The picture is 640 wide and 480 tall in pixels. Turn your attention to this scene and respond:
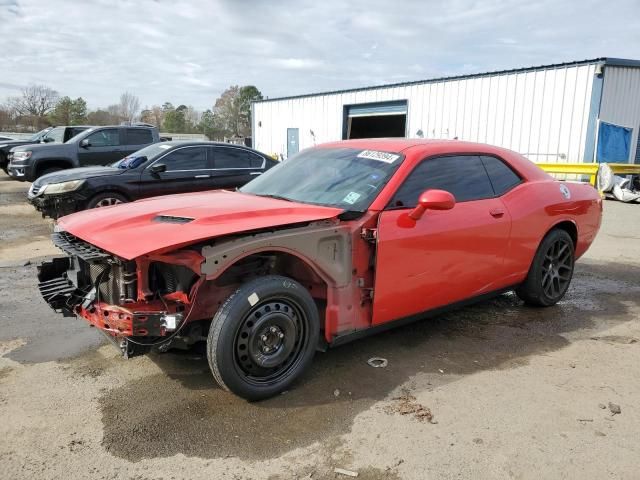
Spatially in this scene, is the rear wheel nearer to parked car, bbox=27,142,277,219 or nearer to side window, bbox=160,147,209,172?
parked car, bbox=27,142,277,219

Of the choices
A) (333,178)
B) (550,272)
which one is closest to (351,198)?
(333,178)

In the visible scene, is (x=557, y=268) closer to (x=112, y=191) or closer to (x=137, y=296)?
(x=137, y=296)

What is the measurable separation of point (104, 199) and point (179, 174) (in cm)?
127

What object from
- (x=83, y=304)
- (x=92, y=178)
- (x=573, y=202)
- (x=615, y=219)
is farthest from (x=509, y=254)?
(x=615, y=219)

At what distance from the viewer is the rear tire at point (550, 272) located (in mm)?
4812

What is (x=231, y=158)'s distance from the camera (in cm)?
930

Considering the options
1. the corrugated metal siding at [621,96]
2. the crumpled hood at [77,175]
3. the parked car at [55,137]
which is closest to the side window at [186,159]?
the crumpled hood at [77,175]

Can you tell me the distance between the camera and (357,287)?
11.4 feet

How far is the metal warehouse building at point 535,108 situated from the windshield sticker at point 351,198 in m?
13.7

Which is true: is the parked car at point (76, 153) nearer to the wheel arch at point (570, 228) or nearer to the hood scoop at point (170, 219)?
the hood scoop at point (170, 219)

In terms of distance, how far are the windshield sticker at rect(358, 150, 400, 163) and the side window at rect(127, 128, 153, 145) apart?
1050 cm

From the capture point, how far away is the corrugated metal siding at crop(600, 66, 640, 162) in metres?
14.6

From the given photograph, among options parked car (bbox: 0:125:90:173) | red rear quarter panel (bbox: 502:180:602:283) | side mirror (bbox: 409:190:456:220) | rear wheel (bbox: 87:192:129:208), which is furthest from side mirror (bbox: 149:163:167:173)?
parked car (bbox: 0:125:90:173)

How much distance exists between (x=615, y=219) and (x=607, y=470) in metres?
10.1
